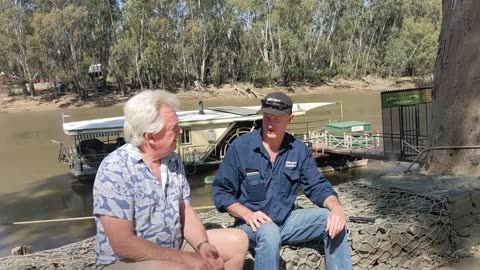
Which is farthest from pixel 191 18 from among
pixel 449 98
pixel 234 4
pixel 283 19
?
pixel 449 98

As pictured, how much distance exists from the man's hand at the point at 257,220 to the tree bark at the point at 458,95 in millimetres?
3305

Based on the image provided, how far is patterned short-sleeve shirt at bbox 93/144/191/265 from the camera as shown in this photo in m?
2.44

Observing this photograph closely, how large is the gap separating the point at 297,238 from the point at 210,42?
148 feet

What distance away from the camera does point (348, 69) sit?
170 ft

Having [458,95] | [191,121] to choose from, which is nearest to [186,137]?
[191,121]

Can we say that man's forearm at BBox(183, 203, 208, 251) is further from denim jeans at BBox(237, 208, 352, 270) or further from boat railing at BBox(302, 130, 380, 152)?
boat railing at BBox(302, 130, 380, 152)

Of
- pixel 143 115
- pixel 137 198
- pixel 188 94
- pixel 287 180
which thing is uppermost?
pixel 143 115

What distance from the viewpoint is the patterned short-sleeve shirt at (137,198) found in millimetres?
2443

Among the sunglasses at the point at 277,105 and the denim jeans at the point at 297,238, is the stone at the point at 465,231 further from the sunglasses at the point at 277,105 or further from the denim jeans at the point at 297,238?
the sunglasses at the point at 277,105

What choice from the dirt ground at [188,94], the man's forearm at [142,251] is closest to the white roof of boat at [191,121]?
the man's forearm at [142,251]

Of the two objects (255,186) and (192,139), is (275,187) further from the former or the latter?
(192,139)

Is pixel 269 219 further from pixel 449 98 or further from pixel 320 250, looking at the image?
pixel 449 98

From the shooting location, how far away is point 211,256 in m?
2.63

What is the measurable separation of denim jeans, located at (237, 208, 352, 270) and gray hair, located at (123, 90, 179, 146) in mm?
867
